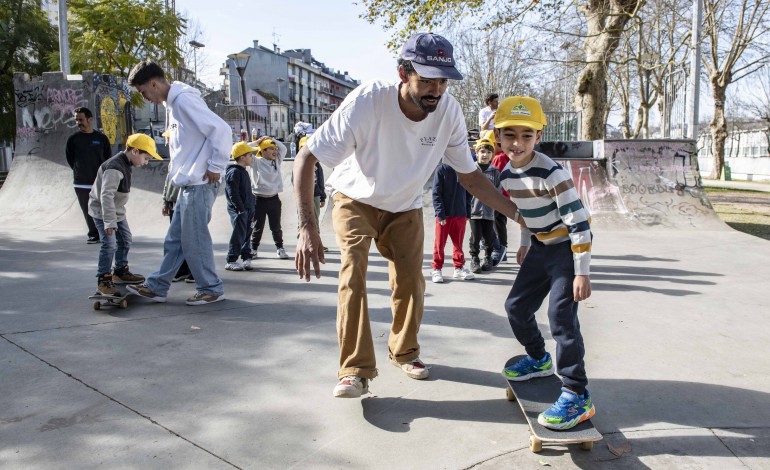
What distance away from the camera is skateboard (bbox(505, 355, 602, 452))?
2520 millimetres

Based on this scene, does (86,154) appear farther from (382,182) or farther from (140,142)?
(382,182)

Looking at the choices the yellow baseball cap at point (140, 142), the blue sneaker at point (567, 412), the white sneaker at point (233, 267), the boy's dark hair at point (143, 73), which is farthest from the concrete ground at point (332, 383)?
the boy's dark hair at point (143, 73)

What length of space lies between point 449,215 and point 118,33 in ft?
74.0

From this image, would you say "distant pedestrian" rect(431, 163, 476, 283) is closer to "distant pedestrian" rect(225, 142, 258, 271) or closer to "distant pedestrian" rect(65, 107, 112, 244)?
"distant pedestrian" rect(225, 142, 258, 271)

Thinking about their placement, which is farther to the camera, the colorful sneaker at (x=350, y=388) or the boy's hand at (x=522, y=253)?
the boy's hand at (x=522, y=253)

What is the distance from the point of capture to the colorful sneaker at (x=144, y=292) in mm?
5180

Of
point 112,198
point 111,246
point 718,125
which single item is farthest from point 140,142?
point 718,125

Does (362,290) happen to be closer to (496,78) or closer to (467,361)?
(467,361)

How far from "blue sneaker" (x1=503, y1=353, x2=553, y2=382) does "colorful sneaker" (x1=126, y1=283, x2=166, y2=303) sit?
346 cm

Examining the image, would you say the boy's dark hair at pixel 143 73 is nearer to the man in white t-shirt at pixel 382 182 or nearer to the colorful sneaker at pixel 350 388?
the man in white t-shirt at pixel 382 182

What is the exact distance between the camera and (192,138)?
5.00 metres

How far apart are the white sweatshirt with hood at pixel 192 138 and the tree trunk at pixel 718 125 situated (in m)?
31.3

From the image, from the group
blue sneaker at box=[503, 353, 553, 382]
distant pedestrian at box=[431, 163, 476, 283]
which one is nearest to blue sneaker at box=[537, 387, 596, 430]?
blue sneaker at box=[503, 353, 553, 382]

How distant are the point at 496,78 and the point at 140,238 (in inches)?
1130
